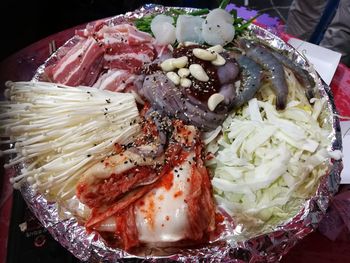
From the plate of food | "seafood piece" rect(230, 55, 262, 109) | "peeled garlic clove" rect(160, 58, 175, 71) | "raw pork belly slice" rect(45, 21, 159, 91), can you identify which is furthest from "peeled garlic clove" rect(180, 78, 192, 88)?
"raw pork belly slice" rect(45, 21, 159, 91)

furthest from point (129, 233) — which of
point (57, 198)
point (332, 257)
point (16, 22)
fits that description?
point (16, 22)

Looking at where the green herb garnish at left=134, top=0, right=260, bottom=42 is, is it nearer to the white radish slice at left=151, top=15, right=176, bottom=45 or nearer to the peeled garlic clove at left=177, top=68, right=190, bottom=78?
the white radish slice at left=151, top=15, right=176, bottom=45

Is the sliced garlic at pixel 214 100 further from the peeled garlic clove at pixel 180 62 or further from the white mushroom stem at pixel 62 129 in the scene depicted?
the white mushroom stem at pixel 62 129

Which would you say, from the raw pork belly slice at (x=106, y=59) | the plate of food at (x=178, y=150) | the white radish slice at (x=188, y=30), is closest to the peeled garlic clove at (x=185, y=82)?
the plate of food at (x=178, y=150)

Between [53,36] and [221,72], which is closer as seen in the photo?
[221,72]

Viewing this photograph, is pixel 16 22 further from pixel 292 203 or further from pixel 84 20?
pixel 292 203
